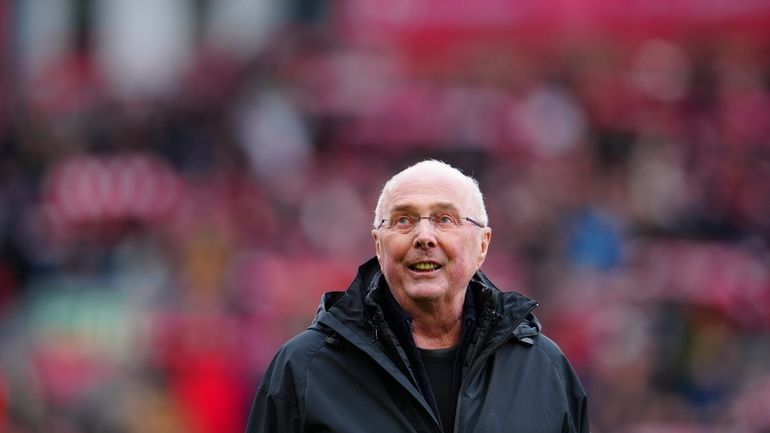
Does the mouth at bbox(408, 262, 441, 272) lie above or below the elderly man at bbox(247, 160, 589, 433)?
above

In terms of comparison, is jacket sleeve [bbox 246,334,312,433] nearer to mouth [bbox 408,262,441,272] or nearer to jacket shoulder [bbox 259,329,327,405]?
jacket shoulder [bbox 259,329,327,405]

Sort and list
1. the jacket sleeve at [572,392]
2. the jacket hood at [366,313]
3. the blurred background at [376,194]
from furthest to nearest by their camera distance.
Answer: the blurred background at [376,194] → the jacket sleeve at [572,392] → the jacket hood at [366,313]

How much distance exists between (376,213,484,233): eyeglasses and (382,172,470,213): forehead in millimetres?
25

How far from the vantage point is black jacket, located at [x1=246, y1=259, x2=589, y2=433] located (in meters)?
4.42

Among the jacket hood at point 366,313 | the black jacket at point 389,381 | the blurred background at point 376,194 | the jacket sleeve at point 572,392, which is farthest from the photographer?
the blurred background at point 376,194

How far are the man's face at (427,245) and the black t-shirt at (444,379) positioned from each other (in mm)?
143

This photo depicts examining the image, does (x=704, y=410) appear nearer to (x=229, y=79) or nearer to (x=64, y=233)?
(x=64, y=233)

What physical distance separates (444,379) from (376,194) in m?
9.61

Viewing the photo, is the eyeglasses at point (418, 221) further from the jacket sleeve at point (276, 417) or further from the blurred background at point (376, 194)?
the blurred background at point (376, 194)

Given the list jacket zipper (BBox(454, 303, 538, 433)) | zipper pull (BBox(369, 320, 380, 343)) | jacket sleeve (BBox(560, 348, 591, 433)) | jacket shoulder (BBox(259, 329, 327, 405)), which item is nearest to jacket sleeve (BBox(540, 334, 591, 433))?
jacket sleeve (BBox(560, 348, 591, 433))

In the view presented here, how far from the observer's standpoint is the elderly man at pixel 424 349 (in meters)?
4.44

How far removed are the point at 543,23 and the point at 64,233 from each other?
5.18 m

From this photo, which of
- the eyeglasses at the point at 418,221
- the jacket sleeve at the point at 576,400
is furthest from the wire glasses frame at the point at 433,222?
the jacket sleeve at the point at 576,400

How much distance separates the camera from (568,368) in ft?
15.5
